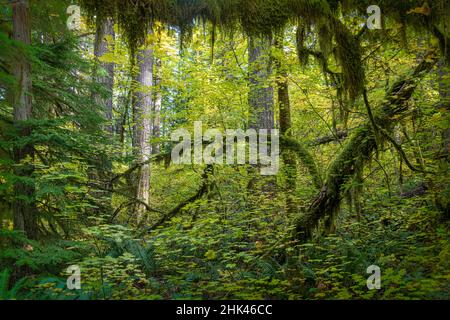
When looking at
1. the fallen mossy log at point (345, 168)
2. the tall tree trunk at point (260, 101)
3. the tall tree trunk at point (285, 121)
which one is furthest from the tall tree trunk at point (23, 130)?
the tall tree trunk at point (285, 121)

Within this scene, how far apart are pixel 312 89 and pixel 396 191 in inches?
126

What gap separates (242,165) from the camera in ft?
27.8

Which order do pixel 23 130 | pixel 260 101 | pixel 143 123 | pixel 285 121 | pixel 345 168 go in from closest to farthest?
pixel 23 130 → pixel 345 168 → pixel 285 121 → pixel 260 101 → pixel 143 123

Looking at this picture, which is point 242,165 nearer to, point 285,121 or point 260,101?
point 285,121

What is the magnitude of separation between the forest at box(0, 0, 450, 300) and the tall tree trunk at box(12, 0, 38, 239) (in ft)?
0.07

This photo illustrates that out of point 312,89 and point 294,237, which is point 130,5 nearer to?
point 294,237

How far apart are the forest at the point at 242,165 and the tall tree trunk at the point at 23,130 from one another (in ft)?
0.07

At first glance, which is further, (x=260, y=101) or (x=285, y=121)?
(x=260, y=101)

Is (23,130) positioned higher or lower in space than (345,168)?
higher

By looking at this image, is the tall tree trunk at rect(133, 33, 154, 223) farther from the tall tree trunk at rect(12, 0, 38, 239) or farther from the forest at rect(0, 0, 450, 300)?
the tall tree trunk at rect(12, 0, 38, 239)

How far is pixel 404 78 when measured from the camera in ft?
19.0

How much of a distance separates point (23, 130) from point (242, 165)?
478 centimetres

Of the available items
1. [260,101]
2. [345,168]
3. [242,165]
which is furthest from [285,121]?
[345,168]

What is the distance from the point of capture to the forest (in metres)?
4.36
